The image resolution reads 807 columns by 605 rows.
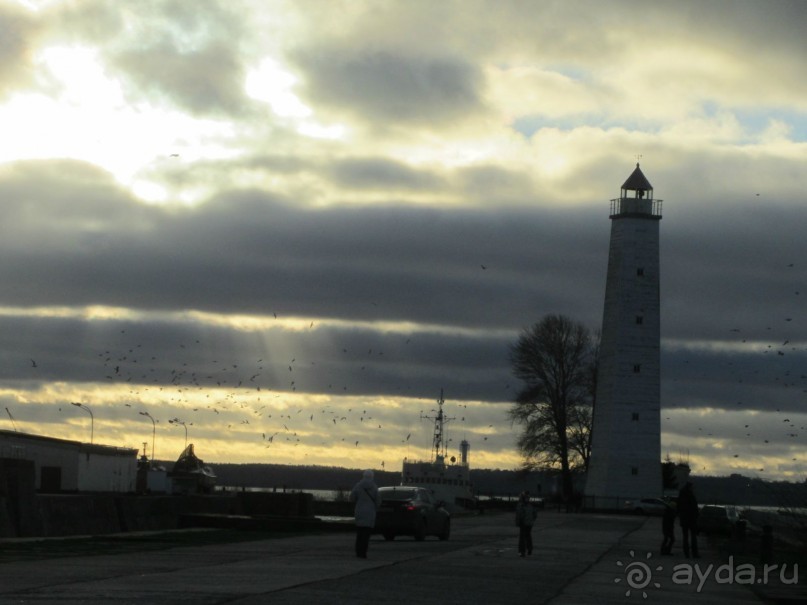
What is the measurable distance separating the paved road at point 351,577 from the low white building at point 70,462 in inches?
1349

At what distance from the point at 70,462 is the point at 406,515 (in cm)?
3833

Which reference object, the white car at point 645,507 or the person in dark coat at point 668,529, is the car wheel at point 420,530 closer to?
the person in dark coat at point 668,529

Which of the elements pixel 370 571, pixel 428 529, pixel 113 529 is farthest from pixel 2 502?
pixel 370 571

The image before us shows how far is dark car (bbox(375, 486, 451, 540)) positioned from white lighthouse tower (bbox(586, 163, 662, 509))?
48.0 m

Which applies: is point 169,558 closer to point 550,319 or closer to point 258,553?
point 258,553

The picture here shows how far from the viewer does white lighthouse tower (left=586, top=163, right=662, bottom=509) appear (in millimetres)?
87250

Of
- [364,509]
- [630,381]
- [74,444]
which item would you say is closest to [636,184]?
[630,381]

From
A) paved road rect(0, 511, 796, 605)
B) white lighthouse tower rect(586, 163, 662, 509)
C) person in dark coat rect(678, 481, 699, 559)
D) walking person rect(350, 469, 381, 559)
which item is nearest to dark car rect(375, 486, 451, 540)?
paved road rect(0, 511, 796, 605)

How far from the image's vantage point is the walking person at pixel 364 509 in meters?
28.8

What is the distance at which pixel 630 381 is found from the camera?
87188 mm

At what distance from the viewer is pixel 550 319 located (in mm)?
100812

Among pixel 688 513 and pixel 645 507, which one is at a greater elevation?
pixel 688 513

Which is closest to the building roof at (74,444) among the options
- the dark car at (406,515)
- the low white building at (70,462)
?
the low white building at (70,462)

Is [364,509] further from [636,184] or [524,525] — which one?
[636,184]
